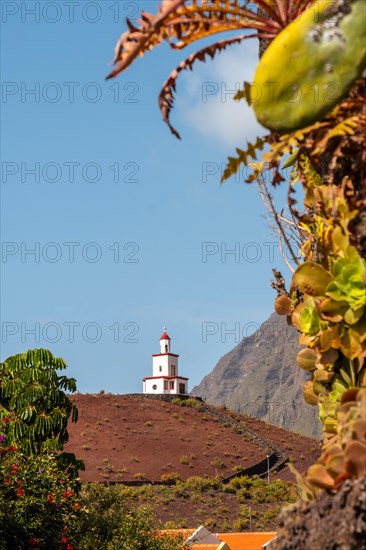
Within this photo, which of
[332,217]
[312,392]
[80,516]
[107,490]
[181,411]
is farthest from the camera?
[181,411]

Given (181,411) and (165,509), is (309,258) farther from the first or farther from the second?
(181,411)

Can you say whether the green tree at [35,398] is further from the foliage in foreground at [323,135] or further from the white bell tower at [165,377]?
the white bell tower at [165,377]

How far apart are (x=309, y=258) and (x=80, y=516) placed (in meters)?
13.0

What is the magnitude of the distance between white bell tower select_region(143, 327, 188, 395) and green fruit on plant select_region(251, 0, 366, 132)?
94.4 metres

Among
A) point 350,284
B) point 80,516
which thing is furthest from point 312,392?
point 80,516

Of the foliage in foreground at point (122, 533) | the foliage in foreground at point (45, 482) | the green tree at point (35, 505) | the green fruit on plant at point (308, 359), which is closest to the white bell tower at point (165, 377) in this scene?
the foliage in foreground at point (45, 482)

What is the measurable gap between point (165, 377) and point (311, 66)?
Answer: 9499 centimetres

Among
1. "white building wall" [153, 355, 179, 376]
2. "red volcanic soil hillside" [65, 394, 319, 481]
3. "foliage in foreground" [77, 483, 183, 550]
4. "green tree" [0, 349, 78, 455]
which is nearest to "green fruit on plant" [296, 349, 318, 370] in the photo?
"foliage in foreground" [77, 483, 183, 550]

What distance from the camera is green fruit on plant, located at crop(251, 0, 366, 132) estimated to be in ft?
9.21

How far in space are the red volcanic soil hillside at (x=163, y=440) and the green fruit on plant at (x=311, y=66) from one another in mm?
65195

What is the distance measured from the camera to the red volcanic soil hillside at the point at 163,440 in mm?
71188

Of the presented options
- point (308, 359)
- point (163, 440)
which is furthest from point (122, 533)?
point (163, 440)

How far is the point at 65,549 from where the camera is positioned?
13805 millimetres

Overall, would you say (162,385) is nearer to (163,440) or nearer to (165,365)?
(165,365)
